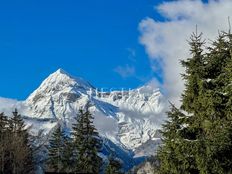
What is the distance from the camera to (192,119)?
108 ft

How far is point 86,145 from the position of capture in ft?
238

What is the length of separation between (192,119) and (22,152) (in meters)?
51.5

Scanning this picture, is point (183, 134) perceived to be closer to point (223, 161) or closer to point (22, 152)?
point (223, 161)

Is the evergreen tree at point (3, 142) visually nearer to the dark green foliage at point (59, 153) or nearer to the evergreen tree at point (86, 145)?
the dark green foliage at point (59, 153)

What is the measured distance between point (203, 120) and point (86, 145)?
4248 centimetres

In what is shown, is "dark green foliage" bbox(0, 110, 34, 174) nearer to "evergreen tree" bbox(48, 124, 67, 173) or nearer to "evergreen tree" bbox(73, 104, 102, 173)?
Result: "evergreen tree" bbox(48, 124, 67, 173)

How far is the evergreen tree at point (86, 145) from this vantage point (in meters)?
72.1

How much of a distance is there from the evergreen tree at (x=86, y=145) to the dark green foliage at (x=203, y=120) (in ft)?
125

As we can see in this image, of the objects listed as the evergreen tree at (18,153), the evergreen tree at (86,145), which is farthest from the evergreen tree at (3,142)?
the evergreen tree at (86,145)

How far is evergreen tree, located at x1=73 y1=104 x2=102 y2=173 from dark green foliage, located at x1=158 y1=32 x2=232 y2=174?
3799 cm

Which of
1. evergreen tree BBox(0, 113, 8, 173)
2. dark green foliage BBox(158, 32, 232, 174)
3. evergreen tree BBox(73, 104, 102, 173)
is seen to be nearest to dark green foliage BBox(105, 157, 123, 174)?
evergreen tree BBox(73, 104, 102, 173)

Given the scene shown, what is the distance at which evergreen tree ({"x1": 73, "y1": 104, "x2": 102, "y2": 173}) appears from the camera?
72.1 metres

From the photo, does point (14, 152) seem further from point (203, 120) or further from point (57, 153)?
point (203, 120)

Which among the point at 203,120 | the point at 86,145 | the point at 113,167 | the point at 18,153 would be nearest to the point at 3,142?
the point at 18,153
